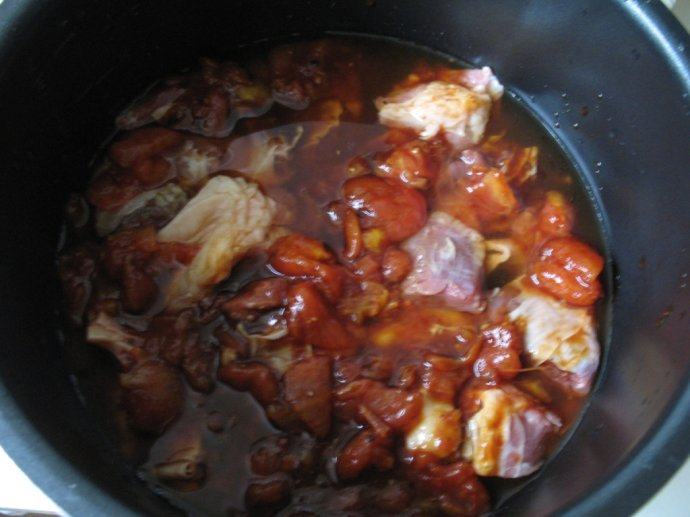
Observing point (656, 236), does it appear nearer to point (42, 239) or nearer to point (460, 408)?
point (460, 408)

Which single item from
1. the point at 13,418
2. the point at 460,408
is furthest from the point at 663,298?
the point at 13,418

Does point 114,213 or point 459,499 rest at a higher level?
point 114,213

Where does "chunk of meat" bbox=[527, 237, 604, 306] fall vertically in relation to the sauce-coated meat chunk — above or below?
below

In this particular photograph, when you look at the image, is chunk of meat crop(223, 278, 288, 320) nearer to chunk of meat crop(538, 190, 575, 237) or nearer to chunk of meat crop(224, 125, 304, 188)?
chunk of meat crop(224, 125, 304, 188)

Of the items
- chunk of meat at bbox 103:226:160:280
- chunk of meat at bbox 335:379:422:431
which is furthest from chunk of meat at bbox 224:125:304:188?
chunk of meat at bbox 335:379:422:431

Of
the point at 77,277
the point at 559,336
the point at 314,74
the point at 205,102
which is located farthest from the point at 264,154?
the point at 559,336

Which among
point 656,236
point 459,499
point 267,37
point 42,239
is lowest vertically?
point 459,499
